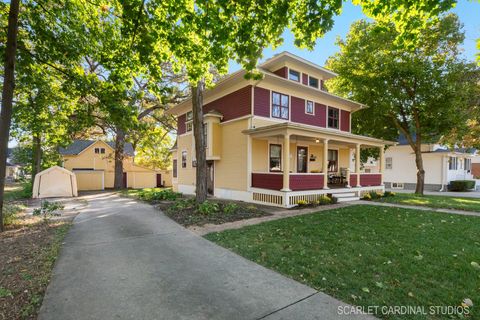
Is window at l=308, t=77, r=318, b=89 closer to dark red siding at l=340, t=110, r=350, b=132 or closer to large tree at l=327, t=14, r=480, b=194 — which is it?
dark red siding at l=340, t=110, r=350, b=132

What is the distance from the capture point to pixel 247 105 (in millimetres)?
13164

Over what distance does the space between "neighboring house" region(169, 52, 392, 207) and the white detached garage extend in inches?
379

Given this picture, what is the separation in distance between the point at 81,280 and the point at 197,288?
1993 millimetres

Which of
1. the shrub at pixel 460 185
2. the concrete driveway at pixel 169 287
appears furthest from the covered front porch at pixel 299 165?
the shrub at pixel 460 185

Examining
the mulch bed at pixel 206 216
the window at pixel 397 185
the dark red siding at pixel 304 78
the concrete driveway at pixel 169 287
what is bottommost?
the window at pixel 397 185

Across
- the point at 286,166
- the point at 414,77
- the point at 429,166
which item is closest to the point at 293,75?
the point at 286,166

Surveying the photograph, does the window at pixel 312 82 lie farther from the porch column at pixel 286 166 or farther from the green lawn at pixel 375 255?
the green lawn at pixel 375 255

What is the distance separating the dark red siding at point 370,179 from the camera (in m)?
15.4

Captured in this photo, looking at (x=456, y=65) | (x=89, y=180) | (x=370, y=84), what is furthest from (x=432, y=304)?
(x=89, y=180)

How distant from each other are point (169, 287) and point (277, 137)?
445 inches

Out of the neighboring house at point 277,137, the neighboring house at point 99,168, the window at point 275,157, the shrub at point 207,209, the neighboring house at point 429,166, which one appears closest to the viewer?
the shrub at point 207,209

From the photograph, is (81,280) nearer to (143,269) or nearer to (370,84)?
(143,269)

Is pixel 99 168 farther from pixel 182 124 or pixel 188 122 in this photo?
pixel 188 122

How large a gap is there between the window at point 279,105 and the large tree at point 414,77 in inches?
275
